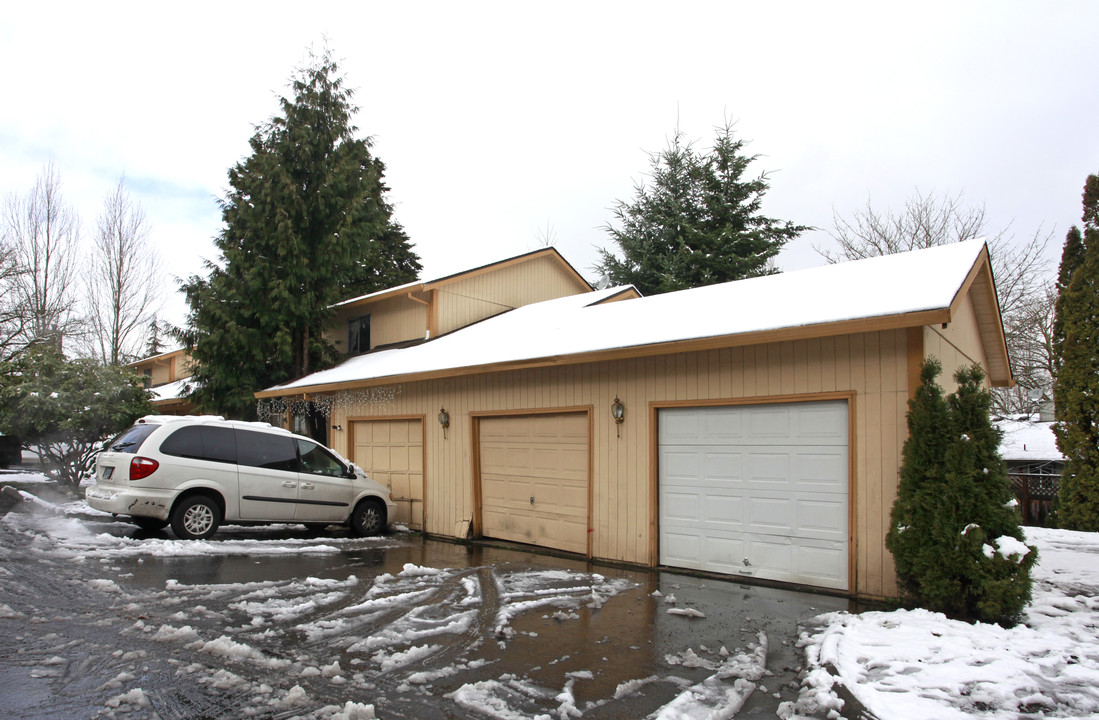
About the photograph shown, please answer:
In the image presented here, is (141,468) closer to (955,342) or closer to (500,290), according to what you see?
(500,290)

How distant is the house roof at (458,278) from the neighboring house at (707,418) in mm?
3328

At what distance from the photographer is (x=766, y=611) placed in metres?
5.72

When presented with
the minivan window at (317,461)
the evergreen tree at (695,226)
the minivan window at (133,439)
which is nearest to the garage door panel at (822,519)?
the minivan window at (317,461)

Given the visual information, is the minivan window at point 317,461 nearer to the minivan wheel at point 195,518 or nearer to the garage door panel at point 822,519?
the minivan wheel at point 195,518

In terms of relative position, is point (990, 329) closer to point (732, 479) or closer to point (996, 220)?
point (732, 479)

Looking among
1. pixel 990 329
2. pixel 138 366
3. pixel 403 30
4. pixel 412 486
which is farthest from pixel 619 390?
pixel 138 366

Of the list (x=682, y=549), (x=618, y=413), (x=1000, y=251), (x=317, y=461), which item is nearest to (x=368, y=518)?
(x=317, y=461)

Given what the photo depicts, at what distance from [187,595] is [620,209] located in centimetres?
2161

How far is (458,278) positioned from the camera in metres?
15.3

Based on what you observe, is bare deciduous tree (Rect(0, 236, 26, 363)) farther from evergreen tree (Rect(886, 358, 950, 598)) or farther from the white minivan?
evergreen tree (Rect(886, 358, 950, 598))

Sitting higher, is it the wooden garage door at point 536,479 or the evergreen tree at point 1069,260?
the evergreen tree at point 1069,260

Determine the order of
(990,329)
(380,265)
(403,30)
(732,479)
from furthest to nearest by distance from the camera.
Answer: (380,265)
(403,30)
(990,329)
(732,479)

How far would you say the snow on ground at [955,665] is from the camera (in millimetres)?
3475

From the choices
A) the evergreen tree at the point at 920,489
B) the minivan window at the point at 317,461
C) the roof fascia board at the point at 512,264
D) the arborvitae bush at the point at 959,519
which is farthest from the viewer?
the roof fascia board at the point at 512,264
